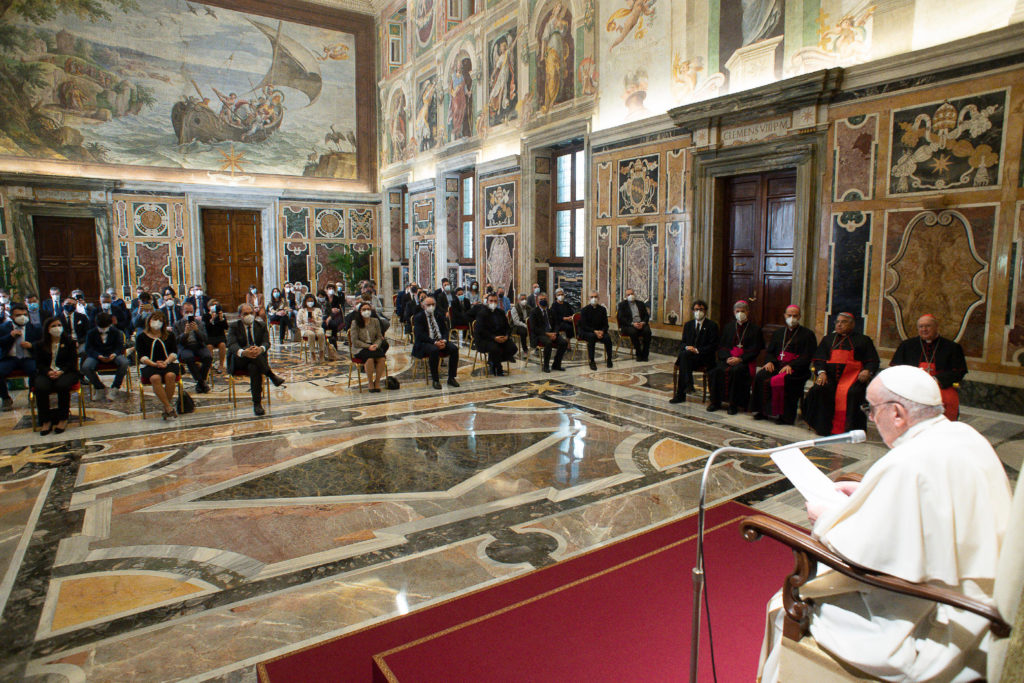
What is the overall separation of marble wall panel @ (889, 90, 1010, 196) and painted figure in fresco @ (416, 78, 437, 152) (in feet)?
42.0

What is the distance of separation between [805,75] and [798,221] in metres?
1.85

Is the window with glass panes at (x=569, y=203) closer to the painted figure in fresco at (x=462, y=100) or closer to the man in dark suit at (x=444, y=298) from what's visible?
the man in dark suit at (x=444, y=298)

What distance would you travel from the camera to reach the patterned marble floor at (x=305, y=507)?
299 cm

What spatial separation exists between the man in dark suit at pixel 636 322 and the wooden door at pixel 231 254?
42.6 ft

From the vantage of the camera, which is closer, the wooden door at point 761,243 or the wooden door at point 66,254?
the wooden door at point 761,243

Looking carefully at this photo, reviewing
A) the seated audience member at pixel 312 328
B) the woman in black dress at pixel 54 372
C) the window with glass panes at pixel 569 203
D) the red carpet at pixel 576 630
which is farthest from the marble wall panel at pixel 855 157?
the woman in black dress at pixel 54 372

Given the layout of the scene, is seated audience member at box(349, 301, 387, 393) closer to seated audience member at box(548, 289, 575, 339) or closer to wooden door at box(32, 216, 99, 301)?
seated audience member at box(548, 289, 575, 339)

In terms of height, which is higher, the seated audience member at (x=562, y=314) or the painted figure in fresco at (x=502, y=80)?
the painted figure in fresco at (x=502, y=80)

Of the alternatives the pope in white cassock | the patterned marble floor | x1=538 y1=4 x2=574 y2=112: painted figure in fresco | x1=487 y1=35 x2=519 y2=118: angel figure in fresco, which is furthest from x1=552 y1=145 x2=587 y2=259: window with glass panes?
the pope in white cassock

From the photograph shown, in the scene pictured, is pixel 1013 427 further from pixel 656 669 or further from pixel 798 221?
pixel 656 669

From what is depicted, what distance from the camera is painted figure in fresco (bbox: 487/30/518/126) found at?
13.8 m

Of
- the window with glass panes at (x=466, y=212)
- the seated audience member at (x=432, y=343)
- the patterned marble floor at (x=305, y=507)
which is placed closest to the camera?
the patterned marble floor at (x=305, y=507)

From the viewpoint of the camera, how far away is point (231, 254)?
18641 millimetres

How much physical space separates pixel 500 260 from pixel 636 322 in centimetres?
535
